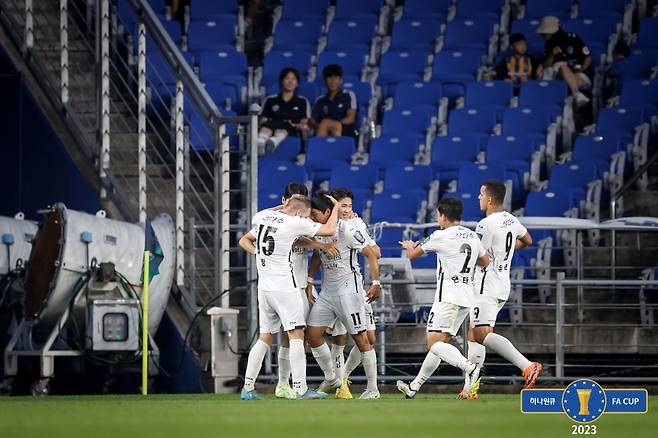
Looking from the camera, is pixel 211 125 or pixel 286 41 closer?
pixel 211 125

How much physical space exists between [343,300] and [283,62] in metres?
9.43

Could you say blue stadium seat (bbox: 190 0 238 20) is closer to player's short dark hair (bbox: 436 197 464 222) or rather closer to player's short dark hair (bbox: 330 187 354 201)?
player's short dark hair (bbox: 330 187 354 201)

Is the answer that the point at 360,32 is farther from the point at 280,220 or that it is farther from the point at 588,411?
the point at 588,411

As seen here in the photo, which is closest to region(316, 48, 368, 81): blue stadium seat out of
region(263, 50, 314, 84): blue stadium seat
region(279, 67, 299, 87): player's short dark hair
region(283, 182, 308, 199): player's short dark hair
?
region(263, 50, 314, 84): blue stadium seat

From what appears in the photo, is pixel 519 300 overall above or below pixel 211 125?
below

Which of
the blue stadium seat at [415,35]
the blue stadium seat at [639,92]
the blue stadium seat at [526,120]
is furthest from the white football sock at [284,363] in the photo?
the blue stadium seat at [415,35]

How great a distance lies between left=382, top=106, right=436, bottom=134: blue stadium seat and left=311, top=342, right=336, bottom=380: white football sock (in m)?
8.08

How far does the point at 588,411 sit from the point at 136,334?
28.9 feet

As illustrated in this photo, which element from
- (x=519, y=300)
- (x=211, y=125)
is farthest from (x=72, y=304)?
(x=519, y=300)

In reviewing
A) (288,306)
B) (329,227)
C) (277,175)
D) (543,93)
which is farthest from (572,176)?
(288,306)

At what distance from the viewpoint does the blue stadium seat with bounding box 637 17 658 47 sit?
2464 cm

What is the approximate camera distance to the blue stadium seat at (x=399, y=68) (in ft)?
80.1

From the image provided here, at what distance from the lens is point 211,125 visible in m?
19.0

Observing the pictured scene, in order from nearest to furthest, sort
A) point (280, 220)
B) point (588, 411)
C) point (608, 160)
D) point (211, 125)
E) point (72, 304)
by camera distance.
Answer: point (588, 411) < point (280, 220) < point (72, 304) < point (211, 125) < point (608, 160)
